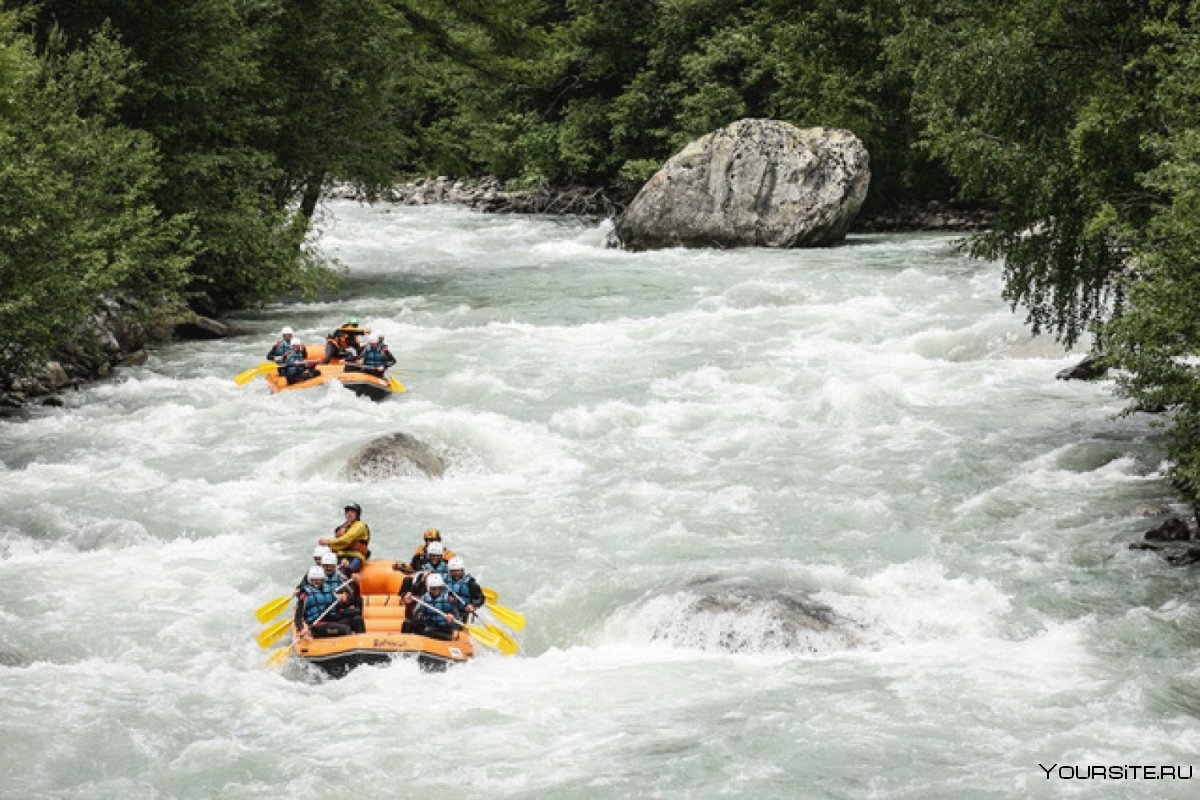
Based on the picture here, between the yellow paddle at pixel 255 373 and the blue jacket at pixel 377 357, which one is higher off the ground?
the blue jacket at pixel 377 357

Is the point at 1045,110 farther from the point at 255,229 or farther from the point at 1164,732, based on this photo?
the point at 255,229

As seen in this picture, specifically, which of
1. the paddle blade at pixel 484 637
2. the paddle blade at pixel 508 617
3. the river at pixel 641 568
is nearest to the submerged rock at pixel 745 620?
the river at pixel 641 568

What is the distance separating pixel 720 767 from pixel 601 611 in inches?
Result: 115

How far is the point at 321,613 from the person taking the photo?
10852 mm

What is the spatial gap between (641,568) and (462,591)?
2.10m

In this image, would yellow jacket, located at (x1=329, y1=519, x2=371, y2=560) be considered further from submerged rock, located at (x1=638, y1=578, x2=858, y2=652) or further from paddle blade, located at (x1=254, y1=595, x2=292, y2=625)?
submerged rock, located at (x1=638, y1=578, x2=858, y2=652)

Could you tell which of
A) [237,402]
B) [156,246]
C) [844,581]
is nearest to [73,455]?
[237,402]

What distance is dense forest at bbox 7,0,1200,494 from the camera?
516 inches

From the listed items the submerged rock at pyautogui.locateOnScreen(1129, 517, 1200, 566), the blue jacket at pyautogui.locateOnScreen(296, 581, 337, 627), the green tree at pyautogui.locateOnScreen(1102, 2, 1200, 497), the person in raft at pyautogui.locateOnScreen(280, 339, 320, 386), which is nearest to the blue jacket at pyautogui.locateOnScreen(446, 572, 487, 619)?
the blue jacket at pyautogui.locateOnScreen(296, 581, 337, 627)

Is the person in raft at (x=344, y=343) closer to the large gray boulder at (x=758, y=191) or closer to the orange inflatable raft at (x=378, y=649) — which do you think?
the orange inflatable raft at (x=378, y=649)

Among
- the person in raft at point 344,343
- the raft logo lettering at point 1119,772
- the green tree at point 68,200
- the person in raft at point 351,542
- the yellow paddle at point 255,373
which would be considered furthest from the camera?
the person in raft at point 344,343

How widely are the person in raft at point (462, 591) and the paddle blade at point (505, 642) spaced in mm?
209

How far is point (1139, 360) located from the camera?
1184 cm

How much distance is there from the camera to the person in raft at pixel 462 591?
11.1 meters
